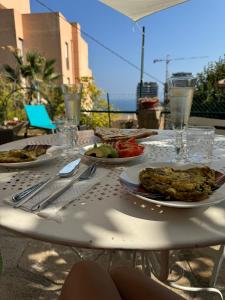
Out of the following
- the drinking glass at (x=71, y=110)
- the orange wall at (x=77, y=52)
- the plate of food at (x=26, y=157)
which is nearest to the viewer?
the plate of food at (x=26, y=157)

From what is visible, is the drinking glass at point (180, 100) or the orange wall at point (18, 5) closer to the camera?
the drinking glass at point (180, 100)

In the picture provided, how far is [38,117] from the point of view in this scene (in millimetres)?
5160

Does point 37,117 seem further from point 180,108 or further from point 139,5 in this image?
point 180,108

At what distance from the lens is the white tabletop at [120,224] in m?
0.57

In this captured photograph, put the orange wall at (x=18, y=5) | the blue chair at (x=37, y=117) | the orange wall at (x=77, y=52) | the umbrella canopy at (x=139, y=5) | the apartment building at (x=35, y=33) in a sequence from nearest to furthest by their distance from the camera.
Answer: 1. the umbrella canopy at (x=139, y=5)
2. the blue chair at (x=37, y=117)
3. the apartment building at (x=35, y=33)
4. the orange wall at (x=18, y=5)
5. the orange wall at (x=77, y=52)

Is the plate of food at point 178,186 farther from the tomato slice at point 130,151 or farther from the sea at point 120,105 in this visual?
the sea at point 120,105

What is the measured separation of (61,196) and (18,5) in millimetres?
20055

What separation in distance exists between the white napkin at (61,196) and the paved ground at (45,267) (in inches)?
32.8

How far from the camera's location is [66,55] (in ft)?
62.6

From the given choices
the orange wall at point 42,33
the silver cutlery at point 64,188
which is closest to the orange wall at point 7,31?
the orange wall at point 42,33

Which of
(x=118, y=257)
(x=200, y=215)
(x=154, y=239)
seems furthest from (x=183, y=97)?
(x=118, y=257)

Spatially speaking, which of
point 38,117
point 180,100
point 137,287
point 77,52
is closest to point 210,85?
point 38,117

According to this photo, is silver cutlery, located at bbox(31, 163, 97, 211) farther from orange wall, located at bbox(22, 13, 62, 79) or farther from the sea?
orange wall, located at bbox(22, 13, 62, 79)

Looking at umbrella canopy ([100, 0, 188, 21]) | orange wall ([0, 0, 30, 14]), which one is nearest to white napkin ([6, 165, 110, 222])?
umbrella canopy ([100, 0, 188, 21])
